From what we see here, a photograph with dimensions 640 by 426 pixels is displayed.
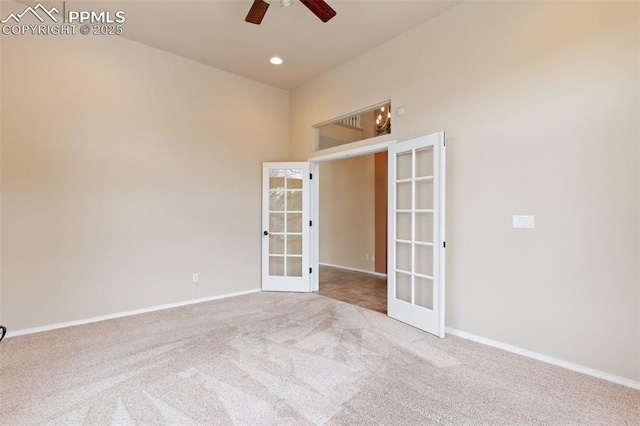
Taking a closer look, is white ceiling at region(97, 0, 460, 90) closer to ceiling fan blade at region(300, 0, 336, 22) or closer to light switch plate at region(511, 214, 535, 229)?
ceiling fan blade at region(300, 0, 336, 22)

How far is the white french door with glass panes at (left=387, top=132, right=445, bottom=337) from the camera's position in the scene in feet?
9.89

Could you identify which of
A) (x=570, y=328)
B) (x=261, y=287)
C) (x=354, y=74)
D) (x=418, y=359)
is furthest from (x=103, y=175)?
(x=570, y=328)

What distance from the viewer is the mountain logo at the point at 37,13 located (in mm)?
3008

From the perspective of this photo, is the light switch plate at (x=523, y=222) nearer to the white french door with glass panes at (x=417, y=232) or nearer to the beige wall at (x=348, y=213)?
the white french door with glass panes at (x=417, y=232)

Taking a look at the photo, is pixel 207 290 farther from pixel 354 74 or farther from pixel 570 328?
pixel 570 328

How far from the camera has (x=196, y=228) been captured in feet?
13.9

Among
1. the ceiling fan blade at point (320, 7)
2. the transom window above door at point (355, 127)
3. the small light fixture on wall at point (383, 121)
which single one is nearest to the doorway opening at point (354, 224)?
the transom window above door at point (355, 127)

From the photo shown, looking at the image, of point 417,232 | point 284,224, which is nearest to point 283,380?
point 417,232

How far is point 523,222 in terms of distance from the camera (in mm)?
2646

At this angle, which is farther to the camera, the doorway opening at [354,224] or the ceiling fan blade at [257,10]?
the doorway opening at [354,224]

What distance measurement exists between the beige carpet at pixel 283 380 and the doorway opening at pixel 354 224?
230cm

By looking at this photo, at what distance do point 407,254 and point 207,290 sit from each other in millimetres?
2898

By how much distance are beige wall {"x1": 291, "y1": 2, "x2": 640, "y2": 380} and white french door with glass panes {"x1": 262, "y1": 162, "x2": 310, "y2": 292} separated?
2.18 meters

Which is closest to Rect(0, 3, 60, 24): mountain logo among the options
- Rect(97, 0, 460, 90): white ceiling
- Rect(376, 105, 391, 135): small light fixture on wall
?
Rect(97, 0, 460, 90): white ceiling
